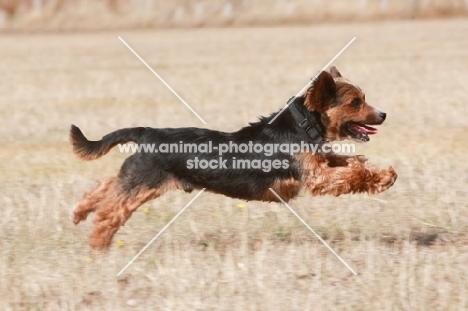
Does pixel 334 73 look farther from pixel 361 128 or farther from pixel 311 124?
pixel 311 124

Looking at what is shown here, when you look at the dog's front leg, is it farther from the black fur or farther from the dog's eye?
the dog's eye

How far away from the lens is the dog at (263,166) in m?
6.11

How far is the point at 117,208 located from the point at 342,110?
183 cm

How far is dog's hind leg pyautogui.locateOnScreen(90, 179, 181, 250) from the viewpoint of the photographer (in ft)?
20.2

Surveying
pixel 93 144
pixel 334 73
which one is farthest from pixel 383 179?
pixel 93 144

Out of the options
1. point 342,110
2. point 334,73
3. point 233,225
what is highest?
point 334,73

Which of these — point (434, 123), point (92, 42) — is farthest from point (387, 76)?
point (92, 42)

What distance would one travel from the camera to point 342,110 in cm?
615

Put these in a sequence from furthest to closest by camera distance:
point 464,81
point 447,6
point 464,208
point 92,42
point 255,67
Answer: point 447,6 → point 92,42 → point 255,67 → point 464,81 → point 464,208

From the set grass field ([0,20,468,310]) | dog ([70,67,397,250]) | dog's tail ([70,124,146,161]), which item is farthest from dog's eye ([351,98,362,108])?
dog's tail ([70,124,146,161])

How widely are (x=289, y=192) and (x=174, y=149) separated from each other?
3.06 ft

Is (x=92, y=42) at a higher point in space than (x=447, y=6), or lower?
lower

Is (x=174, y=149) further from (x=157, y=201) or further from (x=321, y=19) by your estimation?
(x=321, y=19)

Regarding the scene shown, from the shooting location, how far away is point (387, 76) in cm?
1797
